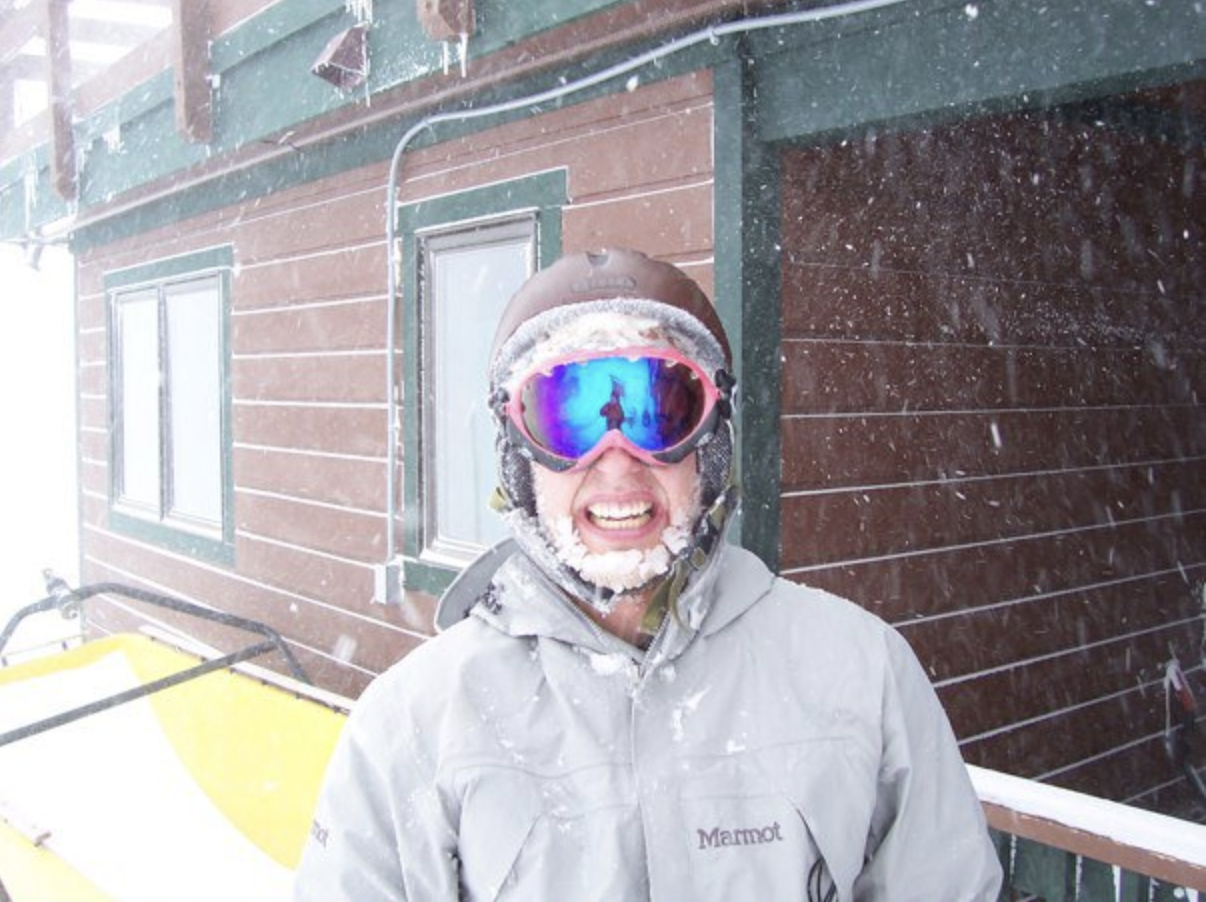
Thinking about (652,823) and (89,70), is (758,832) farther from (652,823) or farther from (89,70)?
(89,70)

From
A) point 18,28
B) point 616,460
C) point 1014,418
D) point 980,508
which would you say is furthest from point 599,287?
point 18,28

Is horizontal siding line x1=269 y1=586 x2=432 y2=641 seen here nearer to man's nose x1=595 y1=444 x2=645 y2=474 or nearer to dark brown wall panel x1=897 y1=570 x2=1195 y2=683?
dark brown wall panel x1=897 y1=570 x2=1195 y2=683

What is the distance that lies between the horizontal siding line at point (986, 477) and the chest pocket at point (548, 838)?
83.0 inches

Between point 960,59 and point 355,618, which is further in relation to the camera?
point 355,618

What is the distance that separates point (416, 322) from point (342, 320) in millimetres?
719

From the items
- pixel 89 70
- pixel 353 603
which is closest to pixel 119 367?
pixel 89 70

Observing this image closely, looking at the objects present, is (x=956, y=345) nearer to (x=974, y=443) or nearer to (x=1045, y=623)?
(x=974, y=443)

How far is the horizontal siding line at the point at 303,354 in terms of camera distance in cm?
505

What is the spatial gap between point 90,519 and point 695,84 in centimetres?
658

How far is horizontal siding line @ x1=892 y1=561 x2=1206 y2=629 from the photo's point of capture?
12.9 ft

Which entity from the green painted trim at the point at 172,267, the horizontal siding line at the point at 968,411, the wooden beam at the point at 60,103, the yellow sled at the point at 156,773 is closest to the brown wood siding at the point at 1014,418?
the horizontal siding line at the point at 968,411

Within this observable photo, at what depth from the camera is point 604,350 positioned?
5.04 feet

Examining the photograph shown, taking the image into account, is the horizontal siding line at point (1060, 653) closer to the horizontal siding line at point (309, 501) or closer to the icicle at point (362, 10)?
the horizontal siding line at point (309, 501)

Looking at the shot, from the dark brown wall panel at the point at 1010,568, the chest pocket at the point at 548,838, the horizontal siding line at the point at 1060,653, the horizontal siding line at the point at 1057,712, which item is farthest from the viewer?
the horizontal siding line at the point at 1057,712
